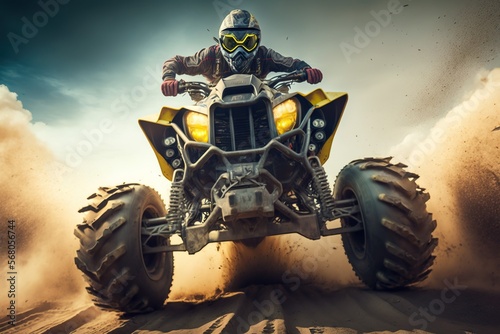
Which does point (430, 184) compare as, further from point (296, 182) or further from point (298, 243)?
point (296, 182)

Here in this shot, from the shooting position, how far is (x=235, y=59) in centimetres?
446

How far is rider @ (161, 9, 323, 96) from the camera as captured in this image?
4320 mm

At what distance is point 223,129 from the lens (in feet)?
10.8

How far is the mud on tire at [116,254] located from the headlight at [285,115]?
5.88 feet

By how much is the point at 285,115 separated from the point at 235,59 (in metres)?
1.71

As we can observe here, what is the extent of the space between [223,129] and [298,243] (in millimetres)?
2989

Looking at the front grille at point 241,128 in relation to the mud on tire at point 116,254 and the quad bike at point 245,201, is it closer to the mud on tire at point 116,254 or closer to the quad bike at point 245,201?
the quad bike at point 245,201

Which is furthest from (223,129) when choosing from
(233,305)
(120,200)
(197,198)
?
(233,305)

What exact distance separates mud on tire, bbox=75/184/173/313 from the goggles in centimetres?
267

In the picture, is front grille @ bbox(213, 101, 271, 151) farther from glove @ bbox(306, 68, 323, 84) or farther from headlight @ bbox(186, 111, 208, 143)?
glove @ bbox(306, 68, 323, 84)

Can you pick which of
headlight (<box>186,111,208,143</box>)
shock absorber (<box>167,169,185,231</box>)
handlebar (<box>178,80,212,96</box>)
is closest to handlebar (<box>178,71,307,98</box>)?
handlebar (<box>178,80,212,96</box>)

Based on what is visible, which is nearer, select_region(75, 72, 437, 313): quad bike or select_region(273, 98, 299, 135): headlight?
select_region(75, 72, 437, 313): quad bike

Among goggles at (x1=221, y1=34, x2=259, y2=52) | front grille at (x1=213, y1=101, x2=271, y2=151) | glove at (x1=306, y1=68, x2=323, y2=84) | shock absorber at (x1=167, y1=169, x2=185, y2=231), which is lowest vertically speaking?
shock absorber at (x1=167, y1=169, x2=185, y2=231)

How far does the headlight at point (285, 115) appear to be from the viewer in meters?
3.31
